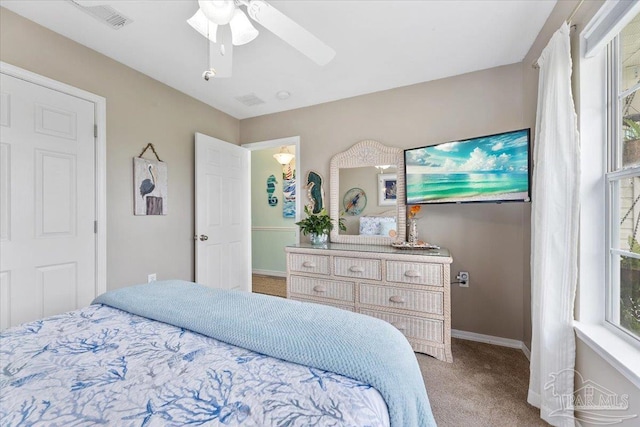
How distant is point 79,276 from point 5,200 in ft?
2.24

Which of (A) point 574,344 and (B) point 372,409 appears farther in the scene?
(A) point 574,344

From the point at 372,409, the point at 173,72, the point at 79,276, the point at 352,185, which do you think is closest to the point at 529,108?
the point at 352,185

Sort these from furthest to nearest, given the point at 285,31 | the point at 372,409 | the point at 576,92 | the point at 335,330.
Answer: the point at 576,92
the point at 285,31
the point at 335,330
the point at 372,409

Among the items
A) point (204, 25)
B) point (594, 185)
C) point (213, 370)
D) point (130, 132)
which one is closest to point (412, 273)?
point (594, 185)

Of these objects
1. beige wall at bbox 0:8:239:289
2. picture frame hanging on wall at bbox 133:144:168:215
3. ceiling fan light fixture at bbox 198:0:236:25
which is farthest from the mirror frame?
Result: ceiling fan light fixture at bbox 198:0:236:25

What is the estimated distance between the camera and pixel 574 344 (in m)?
1.40

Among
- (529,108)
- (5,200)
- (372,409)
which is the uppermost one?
(529,108)

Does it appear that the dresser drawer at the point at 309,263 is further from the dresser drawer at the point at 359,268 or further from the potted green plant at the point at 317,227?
the potted green plant at the point at 317,227

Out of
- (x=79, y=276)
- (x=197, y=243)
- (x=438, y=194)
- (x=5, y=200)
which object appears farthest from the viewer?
(x=197, y=243)

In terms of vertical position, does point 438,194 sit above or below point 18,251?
above

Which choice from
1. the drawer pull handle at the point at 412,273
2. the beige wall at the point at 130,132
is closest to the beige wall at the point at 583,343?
the drawer pull handle at the point at 412,273

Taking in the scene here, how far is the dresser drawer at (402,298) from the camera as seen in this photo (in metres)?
2.12

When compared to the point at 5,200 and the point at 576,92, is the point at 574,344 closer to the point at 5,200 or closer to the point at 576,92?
the point at 576,92

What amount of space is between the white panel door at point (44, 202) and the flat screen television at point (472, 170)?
2.75 m
